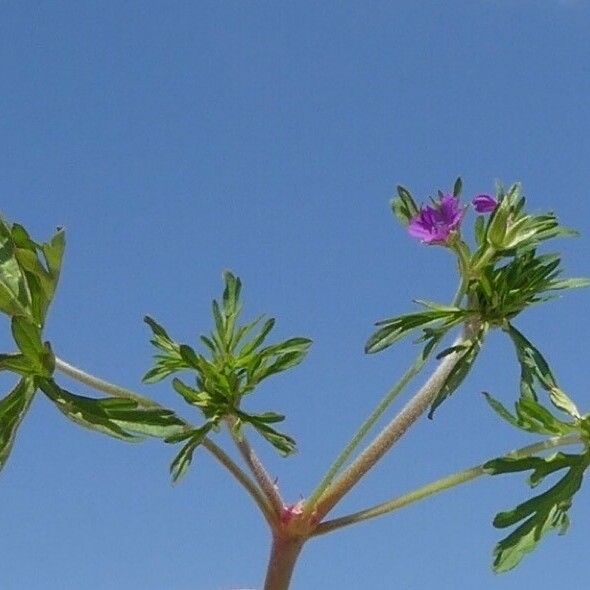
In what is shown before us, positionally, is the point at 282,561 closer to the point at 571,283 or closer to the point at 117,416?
the point at 117,416

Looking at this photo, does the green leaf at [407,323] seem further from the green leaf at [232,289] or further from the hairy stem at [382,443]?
the green leaf at [232,289]

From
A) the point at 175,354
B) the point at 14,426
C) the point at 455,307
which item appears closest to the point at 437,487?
the point at 455,307

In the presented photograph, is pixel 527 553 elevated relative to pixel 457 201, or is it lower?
lower

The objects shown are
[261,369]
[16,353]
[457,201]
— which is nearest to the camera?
[16,353]

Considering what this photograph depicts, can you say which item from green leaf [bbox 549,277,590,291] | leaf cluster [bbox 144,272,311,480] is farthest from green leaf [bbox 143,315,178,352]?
green leaf [bbox 549,277,590,291]

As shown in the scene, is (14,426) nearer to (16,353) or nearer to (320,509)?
(16,353)

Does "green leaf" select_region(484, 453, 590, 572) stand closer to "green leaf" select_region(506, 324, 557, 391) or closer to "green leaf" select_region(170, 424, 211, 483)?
"green leaf" select_region(506, 324, 557, 391)
